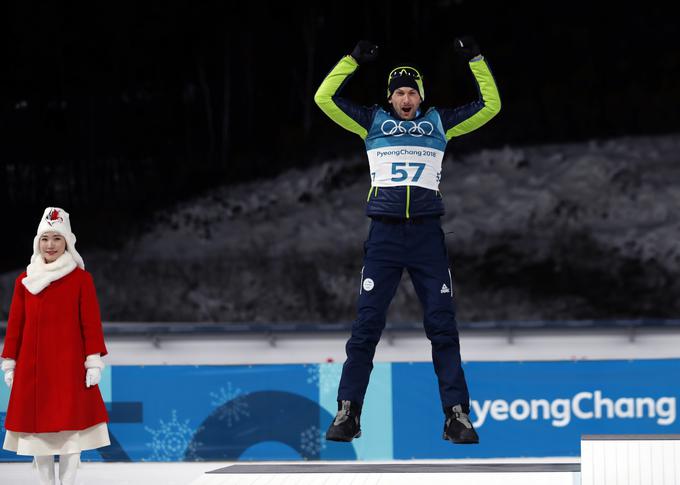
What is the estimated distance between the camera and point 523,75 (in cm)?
3656

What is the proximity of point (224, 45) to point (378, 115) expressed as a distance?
Answer: 103 ft

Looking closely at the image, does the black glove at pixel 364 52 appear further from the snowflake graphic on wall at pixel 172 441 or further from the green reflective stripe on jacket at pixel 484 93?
the snowflake graphic on wall at pixel 172 441

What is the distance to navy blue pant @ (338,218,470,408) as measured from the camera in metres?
6.78

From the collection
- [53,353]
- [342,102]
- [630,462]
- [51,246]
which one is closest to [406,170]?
[342,102]

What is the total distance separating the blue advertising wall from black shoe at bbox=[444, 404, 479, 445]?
3.83m

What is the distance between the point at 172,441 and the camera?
1075 cm

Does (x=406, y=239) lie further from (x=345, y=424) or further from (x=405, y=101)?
(x=345, y=424)

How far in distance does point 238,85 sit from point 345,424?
3121cm

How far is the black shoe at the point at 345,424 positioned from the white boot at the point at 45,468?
1.97 m

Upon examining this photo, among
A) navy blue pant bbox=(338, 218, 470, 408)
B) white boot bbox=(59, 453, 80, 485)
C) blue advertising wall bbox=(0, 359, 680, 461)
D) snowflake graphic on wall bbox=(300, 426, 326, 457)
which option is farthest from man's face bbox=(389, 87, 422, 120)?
snowflake graphic on wall bbox=(300, 426, 326, 457)

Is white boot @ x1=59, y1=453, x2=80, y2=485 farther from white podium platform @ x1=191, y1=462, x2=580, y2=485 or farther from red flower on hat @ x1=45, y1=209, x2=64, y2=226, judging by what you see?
red flower on hat @ x1=45, y1=209, x2=64, y2=226

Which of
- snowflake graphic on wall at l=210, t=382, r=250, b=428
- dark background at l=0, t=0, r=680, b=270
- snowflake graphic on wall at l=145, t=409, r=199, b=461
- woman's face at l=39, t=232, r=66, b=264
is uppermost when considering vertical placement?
dark background at l=0, t=0, r=680, b=270

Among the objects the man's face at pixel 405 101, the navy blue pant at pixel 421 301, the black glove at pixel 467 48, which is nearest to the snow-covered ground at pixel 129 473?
the navy blue pant at pixel 421 301

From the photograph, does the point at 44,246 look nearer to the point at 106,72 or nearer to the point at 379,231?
the point at 379,231
